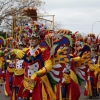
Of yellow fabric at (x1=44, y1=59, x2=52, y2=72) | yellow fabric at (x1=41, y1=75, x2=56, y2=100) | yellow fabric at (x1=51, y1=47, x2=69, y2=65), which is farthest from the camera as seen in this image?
yellow fabric at (x1=51, y1=47, x2=69, y2=65)

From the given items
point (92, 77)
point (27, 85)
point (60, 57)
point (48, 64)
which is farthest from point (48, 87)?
point (92, 77)

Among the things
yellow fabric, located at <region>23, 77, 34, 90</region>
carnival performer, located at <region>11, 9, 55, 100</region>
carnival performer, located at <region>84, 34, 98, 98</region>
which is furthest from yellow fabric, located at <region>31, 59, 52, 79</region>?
carnival performer, located at <region>84, 34, 98, 98</region>

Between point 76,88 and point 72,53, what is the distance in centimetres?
88

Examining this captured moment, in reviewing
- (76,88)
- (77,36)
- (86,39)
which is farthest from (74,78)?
(86,39)

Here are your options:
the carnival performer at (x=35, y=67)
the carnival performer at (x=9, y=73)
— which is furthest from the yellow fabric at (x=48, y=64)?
the carnival performer at (x=9, y=73)

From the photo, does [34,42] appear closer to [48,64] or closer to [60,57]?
[48,64]

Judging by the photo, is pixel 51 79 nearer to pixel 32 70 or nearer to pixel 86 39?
pixel 32 70

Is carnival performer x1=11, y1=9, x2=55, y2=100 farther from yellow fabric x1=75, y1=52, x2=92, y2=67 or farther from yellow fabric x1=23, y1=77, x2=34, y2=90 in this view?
yellow fabric x1=75, y1=52, x2=92, y2=67

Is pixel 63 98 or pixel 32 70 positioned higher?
pixel 32 70

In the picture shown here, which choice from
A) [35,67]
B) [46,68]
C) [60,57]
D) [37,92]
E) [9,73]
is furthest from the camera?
[9,73]

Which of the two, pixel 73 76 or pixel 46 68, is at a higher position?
pixel 46 68

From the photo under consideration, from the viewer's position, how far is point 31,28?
22.2 feet

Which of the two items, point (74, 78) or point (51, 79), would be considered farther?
point (74, 78)

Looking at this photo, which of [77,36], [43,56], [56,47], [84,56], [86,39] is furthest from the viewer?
[86,39]
